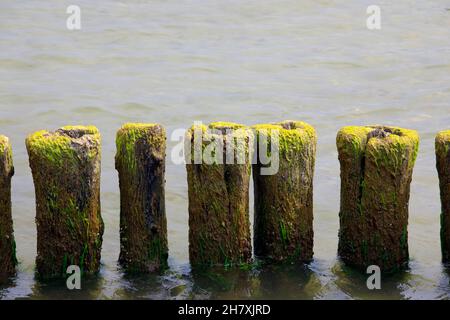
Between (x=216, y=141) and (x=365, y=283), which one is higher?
(x=216, y=141)

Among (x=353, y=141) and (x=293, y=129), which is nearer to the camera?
(x=353, y=141)

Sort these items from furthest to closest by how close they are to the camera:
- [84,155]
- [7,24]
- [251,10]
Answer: [251,10] → [7,24] → [84,155]

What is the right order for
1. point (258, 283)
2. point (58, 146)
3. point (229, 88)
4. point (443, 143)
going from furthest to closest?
point (229, 88)
point (258, 283)
point (443, 143)
point (58, 146)

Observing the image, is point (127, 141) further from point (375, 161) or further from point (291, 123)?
point (375, 161)

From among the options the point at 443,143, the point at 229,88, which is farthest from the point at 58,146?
the point at 229,88

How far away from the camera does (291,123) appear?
7.18 meters

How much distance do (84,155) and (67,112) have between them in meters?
6.40

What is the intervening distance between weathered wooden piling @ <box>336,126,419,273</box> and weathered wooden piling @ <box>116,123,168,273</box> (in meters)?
1.46

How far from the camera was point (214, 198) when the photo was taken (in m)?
6.94

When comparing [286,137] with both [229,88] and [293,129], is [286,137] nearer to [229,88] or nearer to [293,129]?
[293,129]

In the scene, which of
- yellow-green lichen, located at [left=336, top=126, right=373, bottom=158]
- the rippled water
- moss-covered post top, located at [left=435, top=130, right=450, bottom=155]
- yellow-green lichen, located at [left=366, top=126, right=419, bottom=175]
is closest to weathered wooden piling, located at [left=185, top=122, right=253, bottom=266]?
the rippled water

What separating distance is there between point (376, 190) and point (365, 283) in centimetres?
80
